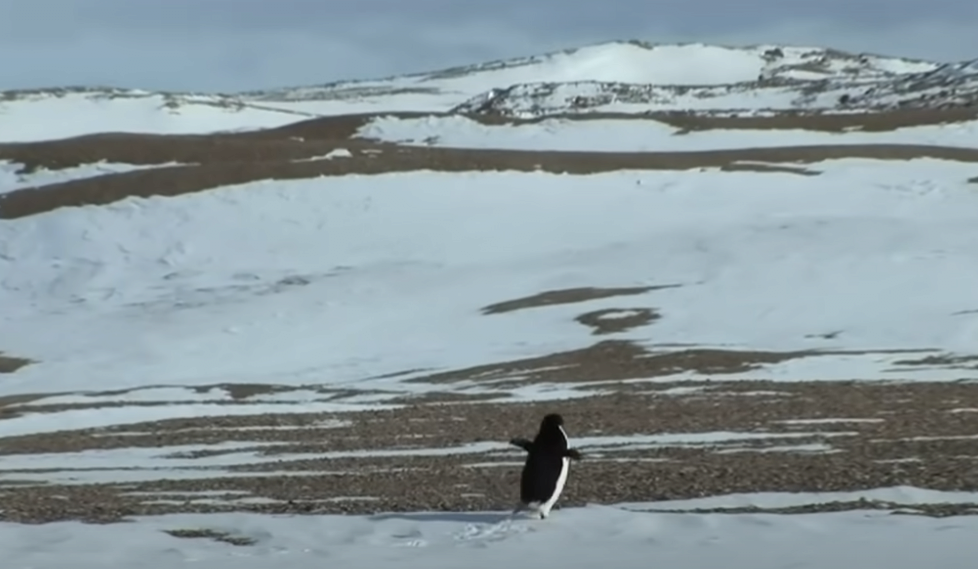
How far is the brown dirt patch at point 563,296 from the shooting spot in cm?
4500

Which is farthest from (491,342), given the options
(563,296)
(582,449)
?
(582,449)

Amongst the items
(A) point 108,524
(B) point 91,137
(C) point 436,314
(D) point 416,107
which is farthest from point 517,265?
(D) point 416,107

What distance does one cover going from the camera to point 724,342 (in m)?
39.4

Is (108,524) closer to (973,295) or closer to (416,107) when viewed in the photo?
(973,295)

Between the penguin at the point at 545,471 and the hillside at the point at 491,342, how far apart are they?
0.75ft

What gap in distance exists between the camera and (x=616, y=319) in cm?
4253

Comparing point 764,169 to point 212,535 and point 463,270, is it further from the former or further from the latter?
point 212,535

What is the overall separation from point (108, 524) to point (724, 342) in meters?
23.7

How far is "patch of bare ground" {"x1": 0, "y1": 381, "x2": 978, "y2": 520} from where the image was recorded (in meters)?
18.9

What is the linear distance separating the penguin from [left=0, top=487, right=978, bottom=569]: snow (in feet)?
0.64

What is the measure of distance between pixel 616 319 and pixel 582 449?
18.2 meters

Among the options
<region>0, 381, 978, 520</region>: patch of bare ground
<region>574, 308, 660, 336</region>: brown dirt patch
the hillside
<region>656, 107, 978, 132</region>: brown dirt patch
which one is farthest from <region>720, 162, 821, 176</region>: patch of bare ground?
<region>0, 381, 978, 520</region>: patch of bare ground

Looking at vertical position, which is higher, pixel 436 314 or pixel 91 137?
pixel 91 137

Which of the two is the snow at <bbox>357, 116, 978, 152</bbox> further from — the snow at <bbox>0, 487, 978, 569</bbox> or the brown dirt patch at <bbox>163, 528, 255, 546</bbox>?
the brown dirt patch at <bbox>163, 528, 255, 546</bbox>
